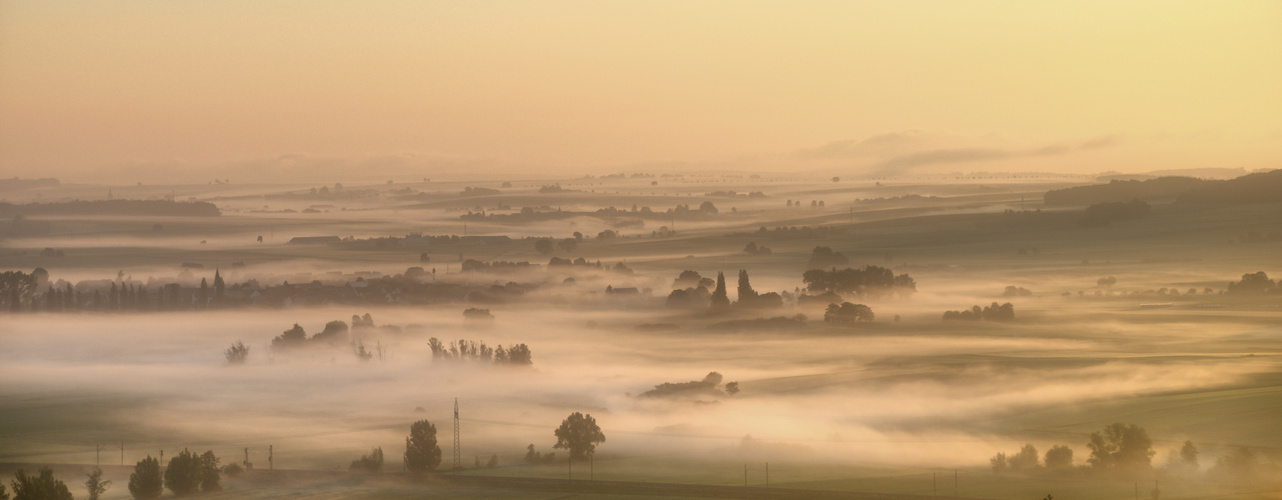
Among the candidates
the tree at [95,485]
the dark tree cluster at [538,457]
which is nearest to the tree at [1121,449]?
the dark tree cluster at [538,457]

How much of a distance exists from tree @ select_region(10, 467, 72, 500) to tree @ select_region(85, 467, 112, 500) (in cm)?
Result: 263

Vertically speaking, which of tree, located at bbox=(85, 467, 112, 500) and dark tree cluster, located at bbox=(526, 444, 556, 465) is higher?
dark tree cluster, located at bbox=(526, 444, 556, 465)

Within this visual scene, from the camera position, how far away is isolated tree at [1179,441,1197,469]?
144675mm

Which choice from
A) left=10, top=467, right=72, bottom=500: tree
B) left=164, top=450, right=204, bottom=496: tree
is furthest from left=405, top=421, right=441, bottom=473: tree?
left=10, top=467, right=72, bottom=500: tree

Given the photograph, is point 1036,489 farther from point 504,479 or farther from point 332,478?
point 332,478

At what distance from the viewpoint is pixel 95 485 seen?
158 meters

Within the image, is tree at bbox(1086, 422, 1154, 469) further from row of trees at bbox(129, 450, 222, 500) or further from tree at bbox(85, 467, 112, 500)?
tree at bbox(85, 467, 112, 500)

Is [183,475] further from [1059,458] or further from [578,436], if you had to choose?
[1059,458]

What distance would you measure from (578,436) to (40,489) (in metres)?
69.2

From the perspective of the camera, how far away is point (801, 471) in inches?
6152

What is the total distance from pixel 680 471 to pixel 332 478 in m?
46.9

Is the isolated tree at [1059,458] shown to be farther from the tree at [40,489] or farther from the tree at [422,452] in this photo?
the tree at [40,489]

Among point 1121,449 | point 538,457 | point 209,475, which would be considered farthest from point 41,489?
point 1121,449

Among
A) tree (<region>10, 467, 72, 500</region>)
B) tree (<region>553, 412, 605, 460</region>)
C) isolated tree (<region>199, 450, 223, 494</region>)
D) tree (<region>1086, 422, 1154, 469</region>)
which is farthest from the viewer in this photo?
tree (<region>553, 412, 605, 460</region>)
